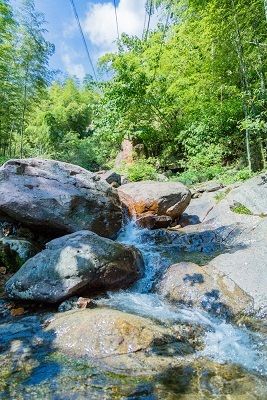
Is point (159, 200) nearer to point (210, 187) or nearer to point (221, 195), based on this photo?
point (221, 195)

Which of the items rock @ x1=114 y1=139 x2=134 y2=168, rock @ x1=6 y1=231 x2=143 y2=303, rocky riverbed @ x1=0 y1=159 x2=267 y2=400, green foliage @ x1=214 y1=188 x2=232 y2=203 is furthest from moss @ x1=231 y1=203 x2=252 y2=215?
rock @ x1=114 y1=139 x2=134 y2=168

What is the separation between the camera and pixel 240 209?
25.8 feet

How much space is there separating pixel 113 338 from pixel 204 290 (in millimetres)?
1774

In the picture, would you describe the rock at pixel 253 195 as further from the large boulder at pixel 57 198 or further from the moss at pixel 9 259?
the moss at pixel 9 259

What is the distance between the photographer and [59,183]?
24.2 feet

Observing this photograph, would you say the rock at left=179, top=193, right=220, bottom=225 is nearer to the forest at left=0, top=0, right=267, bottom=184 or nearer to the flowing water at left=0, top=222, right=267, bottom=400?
the forest at left=0, top=0, right=267, bottom=184

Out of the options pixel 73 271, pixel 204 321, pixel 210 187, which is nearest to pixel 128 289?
pixel 73 271

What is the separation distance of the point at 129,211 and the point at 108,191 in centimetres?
91

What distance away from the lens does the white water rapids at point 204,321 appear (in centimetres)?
358

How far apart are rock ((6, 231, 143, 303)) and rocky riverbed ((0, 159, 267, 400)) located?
2 centimetres

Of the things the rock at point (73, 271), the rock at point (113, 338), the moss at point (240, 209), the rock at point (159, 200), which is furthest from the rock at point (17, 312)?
the moss at point (240, 209)

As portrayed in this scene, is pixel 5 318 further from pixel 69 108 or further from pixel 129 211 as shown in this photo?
pixel 69 108

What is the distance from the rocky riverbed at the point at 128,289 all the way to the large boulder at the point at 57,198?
0.03 metres

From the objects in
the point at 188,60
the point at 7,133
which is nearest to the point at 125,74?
the point at 188,60
